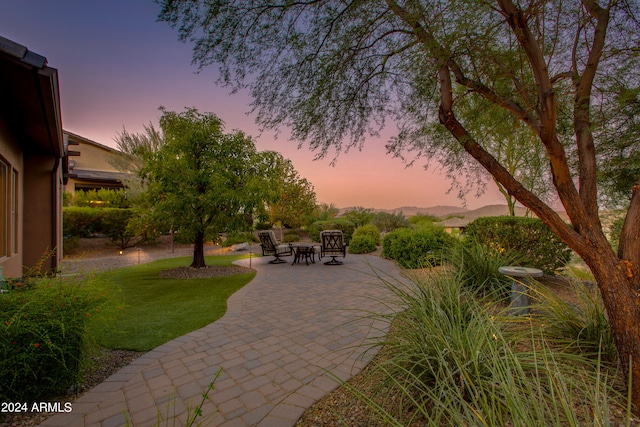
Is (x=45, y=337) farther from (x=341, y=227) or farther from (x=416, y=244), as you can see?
(x=341, y=227)

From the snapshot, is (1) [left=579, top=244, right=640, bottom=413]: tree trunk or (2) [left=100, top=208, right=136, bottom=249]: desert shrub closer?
(1) [left=579, top=244, right=640, bottom=413]: tree trunk

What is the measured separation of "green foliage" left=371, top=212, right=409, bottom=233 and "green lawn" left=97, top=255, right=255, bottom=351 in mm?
11412

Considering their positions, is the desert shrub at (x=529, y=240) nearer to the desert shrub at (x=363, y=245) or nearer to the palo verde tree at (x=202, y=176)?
the palo verde tree at (x=202, y=176)

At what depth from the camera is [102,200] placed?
15547mm

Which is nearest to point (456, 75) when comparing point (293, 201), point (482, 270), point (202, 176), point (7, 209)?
point (482, 270)

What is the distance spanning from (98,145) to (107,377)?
78.7ft

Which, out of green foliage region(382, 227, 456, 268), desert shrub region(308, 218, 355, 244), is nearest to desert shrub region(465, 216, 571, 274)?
green foliage region(382, 227, 456, 268)

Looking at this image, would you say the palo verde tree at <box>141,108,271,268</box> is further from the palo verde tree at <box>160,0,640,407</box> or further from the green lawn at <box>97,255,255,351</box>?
the palo verde tree at <box>160,0,640,407</box>

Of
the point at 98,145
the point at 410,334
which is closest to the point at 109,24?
the point at 410,334

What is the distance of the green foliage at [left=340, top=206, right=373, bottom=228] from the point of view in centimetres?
1908

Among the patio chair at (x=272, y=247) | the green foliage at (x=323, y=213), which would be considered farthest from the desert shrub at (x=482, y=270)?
the green foliage at (x=323, y=213)

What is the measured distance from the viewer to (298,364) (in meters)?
3.02

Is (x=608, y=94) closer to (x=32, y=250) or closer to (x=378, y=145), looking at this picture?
(x=378, y=145)

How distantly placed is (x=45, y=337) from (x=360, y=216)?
59.2 ft
